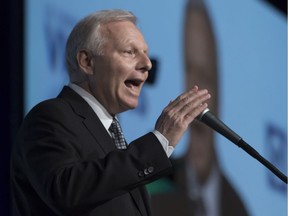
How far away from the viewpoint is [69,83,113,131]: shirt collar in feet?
5.51

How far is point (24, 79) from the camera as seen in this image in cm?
222

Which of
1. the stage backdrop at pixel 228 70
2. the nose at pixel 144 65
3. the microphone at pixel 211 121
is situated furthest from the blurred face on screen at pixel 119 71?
the stage backdrop at pixel 228 70

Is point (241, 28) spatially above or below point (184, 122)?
above

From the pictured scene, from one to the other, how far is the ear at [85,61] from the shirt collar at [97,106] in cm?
6

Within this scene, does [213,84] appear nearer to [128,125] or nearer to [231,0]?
Result: [231,0]

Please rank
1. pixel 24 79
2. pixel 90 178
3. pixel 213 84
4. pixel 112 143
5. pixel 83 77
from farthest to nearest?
pixel 213 84, pixel 24 79, pixel 83 77, pixel 112 143, pixel 90 178

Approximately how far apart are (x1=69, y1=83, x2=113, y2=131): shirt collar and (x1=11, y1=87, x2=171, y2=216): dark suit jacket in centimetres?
5

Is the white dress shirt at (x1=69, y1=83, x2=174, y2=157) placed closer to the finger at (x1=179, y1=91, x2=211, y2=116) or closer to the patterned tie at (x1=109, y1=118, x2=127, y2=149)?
the patterned tie at (x1=109, y1=118, x2=127, y2=149)

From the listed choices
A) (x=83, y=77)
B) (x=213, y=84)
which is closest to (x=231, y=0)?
(x=213, y=84)

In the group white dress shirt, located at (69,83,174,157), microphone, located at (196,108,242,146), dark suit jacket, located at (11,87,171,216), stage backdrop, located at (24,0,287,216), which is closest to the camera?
dark suit jacket, located at (11,87,171,216)

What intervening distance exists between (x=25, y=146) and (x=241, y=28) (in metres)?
1.76

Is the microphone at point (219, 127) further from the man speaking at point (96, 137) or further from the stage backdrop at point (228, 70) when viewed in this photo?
the stage backdrop at point (228, 70)

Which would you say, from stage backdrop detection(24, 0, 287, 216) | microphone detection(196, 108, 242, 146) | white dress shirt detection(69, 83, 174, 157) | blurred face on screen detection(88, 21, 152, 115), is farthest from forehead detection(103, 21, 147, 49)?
stage backdrop detection(24, 0, 287, 216)

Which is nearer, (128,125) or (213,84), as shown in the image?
(128,125)
